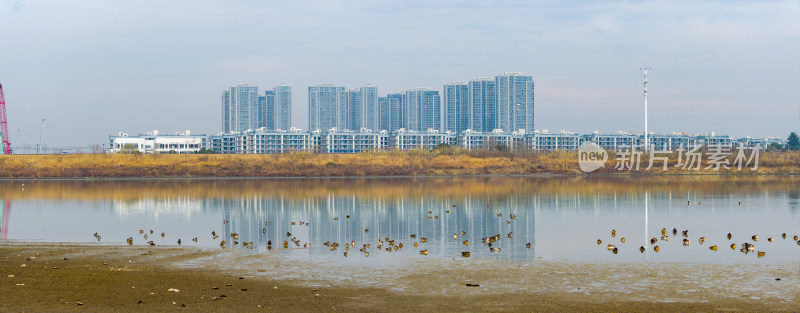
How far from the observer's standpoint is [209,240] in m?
26.9

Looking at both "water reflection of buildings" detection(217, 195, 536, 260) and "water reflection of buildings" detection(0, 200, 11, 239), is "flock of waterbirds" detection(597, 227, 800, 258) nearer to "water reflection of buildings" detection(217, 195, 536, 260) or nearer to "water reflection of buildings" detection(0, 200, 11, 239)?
"water reflection of buildings" detection(217, 195, 536, 260)

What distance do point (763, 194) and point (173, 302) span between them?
4924cm

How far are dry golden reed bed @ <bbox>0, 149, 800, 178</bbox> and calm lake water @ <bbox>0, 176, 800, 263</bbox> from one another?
37962 millimetres

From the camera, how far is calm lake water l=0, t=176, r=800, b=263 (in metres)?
23.5

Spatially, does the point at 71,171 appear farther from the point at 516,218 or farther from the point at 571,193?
the point at 516,218

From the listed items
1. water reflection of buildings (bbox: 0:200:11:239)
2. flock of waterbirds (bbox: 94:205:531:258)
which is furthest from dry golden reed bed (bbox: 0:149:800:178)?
flock of waterbirds (bbox: 94:205:531:258)

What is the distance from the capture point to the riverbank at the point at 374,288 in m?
14.4

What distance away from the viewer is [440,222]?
32969 mm

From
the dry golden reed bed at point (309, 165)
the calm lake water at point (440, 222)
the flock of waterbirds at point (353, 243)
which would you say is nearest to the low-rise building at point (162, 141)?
the dry golden reed bed at point (309, 165)

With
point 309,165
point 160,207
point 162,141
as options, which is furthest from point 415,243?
point 162,141

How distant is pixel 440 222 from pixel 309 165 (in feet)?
213

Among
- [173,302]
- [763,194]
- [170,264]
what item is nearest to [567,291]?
[173,302]

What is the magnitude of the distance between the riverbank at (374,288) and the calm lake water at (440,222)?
2588 millimetres

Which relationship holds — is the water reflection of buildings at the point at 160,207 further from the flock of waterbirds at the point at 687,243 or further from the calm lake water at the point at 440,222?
the flock of waterbirds at the point at 687,243
